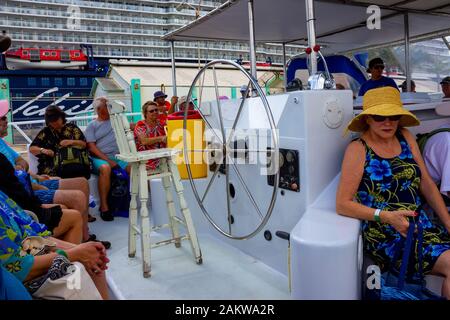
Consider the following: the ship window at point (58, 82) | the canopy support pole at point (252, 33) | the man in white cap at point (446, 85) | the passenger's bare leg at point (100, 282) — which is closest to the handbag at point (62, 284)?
the passenger's bare leg at point (100, 282)

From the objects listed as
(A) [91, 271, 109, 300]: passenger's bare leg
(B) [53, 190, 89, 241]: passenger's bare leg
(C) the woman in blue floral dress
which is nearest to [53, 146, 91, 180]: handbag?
(B) [53, 190, 89, 241]: passenger's bare leg

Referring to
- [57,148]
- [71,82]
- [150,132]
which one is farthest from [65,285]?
[71,82]

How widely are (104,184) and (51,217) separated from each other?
4.33 feet

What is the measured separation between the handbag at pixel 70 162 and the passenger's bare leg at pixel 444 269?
8.46 ft

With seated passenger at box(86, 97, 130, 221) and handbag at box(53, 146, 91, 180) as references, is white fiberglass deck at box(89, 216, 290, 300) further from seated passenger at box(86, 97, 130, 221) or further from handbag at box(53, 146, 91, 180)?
seated passenger at box(86, 97, 130, 221)

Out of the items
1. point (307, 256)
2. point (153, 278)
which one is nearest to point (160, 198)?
point (153, 278)

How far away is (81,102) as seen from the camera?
20781 millimetres

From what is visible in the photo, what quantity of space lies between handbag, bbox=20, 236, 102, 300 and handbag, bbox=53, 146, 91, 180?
187 centimetres

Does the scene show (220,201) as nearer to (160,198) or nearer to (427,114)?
(160,198)

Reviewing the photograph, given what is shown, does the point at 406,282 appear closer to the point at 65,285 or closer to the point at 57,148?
the point at 65,285

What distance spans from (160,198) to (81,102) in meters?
19.9

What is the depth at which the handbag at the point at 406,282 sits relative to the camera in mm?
1295

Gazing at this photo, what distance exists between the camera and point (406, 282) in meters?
1.41

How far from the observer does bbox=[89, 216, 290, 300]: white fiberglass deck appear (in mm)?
1732
